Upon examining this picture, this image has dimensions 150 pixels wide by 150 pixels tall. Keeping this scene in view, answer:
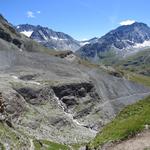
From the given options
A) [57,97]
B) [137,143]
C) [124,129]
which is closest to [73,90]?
[57,97]

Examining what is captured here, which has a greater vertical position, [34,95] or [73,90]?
[34,95]

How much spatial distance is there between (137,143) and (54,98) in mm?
122401

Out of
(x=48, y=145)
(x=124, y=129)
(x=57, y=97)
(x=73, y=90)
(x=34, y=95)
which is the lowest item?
(x=48, y=145)

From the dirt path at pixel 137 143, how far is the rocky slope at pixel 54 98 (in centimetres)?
5102

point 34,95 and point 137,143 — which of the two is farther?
point 34,95

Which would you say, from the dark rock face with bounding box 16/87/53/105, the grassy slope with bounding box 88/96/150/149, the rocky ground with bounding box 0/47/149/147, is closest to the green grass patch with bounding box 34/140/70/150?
the rocky ground with bounding box 0/47/149/147

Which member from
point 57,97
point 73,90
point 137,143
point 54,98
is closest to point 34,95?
point 54,98

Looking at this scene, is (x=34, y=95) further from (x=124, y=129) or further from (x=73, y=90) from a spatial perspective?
(x=124, y=129)

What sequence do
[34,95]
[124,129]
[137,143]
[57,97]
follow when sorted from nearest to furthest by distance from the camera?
[137,143], [124,129], [34,95], [57,97]

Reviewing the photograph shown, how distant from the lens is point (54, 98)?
15175cm

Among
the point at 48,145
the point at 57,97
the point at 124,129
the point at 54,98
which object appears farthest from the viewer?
the point at 57,97

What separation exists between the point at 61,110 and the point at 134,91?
58.5 meters

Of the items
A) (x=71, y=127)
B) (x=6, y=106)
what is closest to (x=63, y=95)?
(x=71, y=127)

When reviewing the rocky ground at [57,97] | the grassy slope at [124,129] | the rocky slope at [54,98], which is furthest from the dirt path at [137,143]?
the rocky ground at [57,97]
